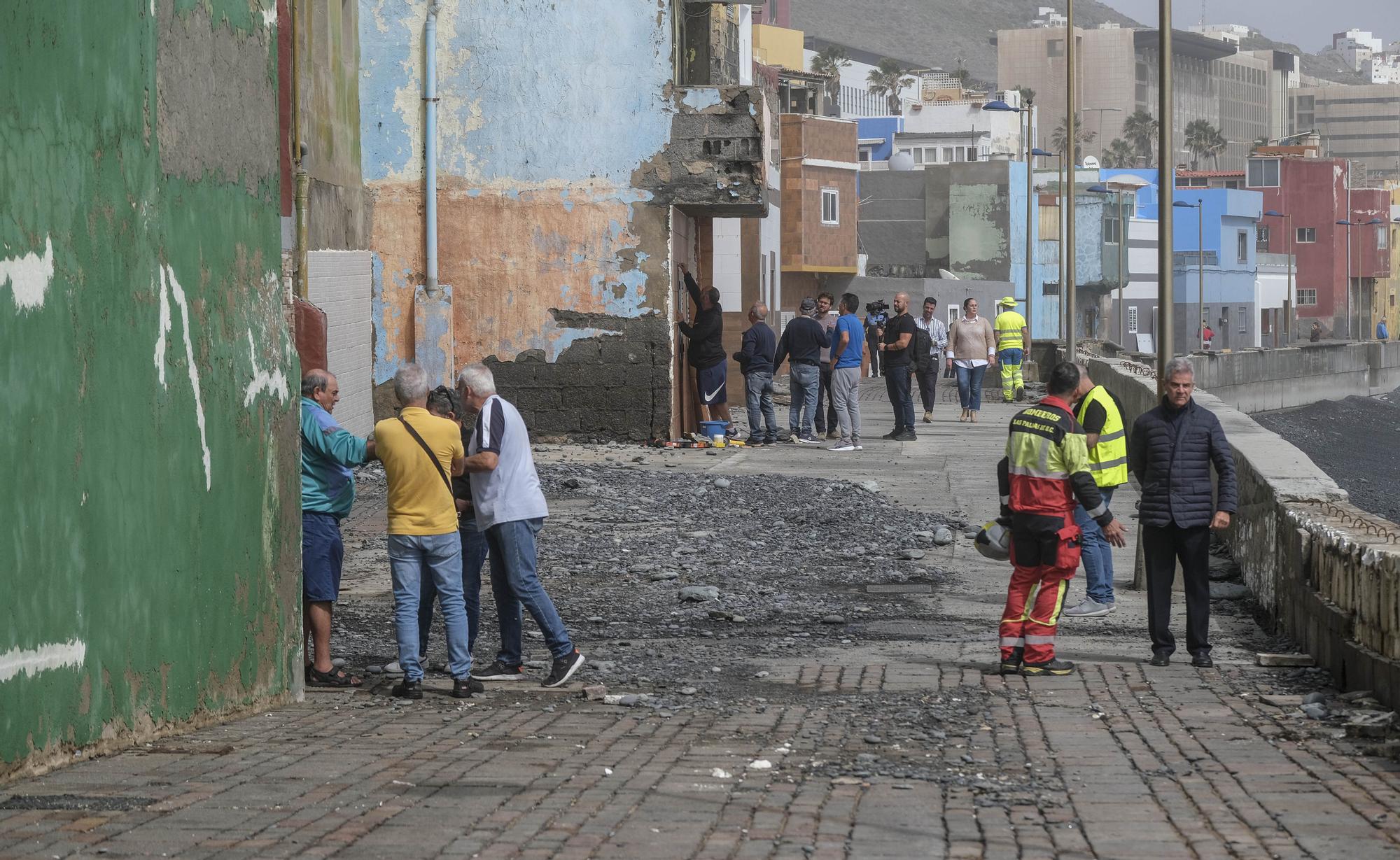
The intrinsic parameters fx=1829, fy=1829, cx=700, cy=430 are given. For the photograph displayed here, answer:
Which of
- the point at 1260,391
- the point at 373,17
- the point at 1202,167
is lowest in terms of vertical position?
the point at 1260,391

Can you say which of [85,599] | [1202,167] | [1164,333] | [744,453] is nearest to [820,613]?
[1164,333]

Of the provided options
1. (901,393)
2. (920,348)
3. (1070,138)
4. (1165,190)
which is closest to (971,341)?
(920,348)

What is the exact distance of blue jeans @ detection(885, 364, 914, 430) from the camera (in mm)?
22594

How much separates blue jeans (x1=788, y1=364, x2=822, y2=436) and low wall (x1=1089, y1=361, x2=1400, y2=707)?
8075mm

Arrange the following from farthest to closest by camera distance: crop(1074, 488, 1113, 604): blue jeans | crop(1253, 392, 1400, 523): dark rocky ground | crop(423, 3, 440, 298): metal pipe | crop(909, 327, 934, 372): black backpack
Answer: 1. crop(1253, 392, 1400, 523): dark rocky ground
2. crop(909, 327, 934, 372): black backpack
3. crop(423, 3, 440, 298): metal pipe
4. crop(1074, 488, 1113, 604): blue jeans

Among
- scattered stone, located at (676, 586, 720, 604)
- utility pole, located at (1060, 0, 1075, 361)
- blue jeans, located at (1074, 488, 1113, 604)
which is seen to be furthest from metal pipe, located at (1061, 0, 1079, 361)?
scattered stone, located at (676, 586, 720, 604)

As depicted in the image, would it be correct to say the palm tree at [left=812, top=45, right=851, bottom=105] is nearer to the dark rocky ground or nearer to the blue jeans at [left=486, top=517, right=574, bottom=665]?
the dark rocky ground

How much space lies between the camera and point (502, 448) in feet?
29.6

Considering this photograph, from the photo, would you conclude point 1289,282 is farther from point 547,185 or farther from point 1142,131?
point 1142,131

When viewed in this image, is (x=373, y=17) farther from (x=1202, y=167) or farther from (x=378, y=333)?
(x=1202, y=167)

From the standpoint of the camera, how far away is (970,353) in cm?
2583

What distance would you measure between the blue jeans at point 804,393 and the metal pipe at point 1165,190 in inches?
336

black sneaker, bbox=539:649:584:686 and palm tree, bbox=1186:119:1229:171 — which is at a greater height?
palm tree, bbox=1186:119:1229:171

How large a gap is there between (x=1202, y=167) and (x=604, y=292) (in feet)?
615
